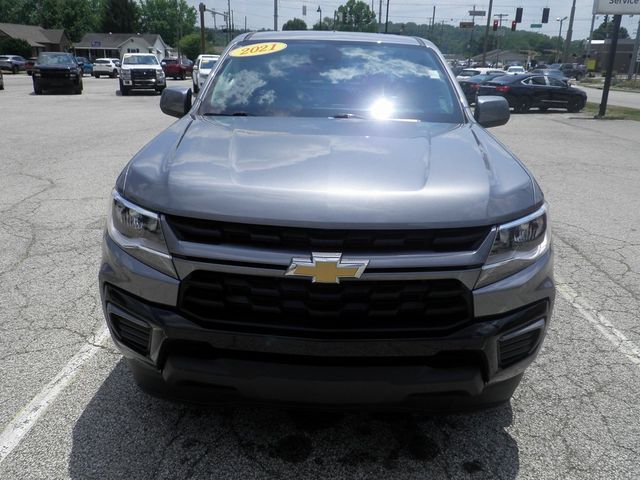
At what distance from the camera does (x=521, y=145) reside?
12.5 metres

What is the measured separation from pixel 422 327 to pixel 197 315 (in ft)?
2.71

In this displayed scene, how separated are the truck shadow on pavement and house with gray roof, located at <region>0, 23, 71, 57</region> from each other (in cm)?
9122

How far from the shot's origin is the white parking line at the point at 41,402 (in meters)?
2.56

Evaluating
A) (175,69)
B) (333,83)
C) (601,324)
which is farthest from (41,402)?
(175,69)

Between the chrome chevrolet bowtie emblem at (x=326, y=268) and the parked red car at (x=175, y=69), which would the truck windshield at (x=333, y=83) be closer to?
the chrome chevrolet bowtie emblem at (x=326, y=268)

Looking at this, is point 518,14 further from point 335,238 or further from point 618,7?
point 335,238

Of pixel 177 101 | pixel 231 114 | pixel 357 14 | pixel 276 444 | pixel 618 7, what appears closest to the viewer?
pixel 276 444

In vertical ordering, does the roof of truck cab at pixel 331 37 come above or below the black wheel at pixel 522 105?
above

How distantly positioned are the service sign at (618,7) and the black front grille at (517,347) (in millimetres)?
20767

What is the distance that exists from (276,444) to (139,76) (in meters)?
26.4

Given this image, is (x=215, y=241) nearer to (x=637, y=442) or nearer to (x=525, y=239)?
(x=525, y=239)

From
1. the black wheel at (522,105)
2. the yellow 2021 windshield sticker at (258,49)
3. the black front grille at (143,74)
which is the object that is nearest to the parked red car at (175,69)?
the black front grille at (143,74)

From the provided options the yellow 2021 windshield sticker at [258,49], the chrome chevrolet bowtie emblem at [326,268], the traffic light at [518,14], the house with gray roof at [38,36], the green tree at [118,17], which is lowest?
the chrome chevrolet bowtie emblem at [326,268]

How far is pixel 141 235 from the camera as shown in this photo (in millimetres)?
2227
